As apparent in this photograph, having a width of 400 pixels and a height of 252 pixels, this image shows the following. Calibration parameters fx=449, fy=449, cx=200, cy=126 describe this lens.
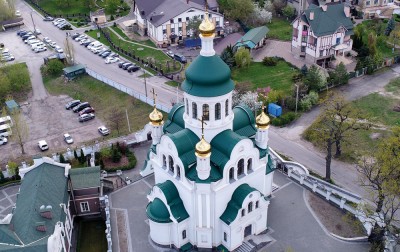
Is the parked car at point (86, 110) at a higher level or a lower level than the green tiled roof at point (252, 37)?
lower

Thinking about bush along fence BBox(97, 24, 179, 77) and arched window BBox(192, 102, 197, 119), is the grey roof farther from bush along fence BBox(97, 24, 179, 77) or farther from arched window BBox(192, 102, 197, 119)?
arched window BBox(192, 102, 197, 119)

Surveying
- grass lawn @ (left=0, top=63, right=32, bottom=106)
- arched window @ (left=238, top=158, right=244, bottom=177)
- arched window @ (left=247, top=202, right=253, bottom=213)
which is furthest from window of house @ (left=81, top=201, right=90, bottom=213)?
grass lawn @ (left=0, top=63, right=32, bottom=106)

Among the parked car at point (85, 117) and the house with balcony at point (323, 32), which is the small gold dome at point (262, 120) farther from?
the house with balcony at point (323, 32)

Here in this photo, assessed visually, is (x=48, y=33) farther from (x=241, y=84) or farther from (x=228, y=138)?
(x=228, y=138)

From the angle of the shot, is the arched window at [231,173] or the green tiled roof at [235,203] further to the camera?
the green tiled roof at [235,203]

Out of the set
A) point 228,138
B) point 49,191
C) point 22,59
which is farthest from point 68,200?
point 22,59

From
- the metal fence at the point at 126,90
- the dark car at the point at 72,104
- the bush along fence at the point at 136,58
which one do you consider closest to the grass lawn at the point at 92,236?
the metal fence at the point at 126,90

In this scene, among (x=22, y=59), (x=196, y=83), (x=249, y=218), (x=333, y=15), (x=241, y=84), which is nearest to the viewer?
(x=196, y=83)
